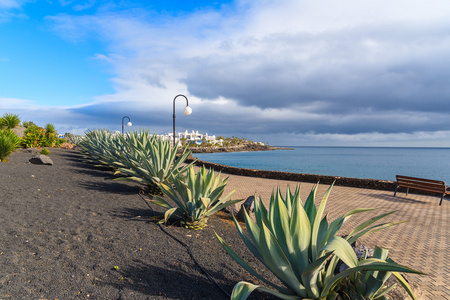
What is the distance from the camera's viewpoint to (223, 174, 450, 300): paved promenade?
153 inches

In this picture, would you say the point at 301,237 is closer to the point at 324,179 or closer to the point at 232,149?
the point at 324,179

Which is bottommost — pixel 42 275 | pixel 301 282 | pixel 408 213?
pixel 408 213

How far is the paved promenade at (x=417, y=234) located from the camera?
3.89 m

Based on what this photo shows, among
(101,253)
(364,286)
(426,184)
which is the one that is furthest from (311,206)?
(426,184)

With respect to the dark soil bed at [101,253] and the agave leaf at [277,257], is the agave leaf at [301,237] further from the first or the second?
the dark soil bed at [101,253]

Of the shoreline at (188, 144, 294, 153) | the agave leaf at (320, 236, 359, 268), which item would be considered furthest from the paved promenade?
the shoreline at (188, 144, 294, 153)

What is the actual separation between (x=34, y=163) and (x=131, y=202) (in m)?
6.66

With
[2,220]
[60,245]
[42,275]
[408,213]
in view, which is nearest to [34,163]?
[2,220]

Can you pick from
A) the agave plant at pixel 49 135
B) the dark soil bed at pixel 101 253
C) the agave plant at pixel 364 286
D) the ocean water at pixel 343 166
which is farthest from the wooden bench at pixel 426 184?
the agave plant at pixel 49 135

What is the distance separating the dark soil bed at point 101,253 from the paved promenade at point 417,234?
1.42 metres

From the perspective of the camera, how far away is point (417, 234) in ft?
19.5

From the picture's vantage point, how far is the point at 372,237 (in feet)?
18.6

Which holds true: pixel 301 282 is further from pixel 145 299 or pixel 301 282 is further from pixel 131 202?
pixel 131 202

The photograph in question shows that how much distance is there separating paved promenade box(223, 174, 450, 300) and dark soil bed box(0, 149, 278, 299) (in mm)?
1422
